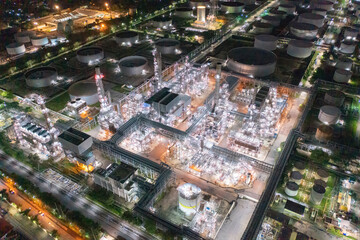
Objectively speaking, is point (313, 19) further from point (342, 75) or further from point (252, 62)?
point (252, 62)

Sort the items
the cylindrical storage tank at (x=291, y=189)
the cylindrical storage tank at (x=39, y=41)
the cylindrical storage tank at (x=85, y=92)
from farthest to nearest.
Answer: the cylindrical storage tank at (x=39, y=41), the cylindrical storage tank at (x=85, y=92), the cylindrical storage tank at (x=291, y=189)

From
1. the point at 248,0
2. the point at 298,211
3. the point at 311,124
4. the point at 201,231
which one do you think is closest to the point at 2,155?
the point at 201,231

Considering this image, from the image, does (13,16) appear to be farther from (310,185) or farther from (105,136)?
(310,185)

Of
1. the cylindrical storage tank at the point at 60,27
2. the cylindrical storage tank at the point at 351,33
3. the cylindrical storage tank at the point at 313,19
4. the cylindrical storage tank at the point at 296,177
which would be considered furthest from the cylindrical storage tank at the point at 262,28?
the cylindrical storage tank at the point at 60,27

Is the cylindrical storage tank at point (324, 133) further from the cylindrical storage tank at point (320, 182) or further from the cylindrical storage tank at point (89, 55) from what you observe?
the cylindrical storage tank at point (89, 55)

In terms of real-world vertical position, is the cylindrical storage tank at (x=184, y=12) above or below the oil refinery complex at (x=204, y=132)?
above

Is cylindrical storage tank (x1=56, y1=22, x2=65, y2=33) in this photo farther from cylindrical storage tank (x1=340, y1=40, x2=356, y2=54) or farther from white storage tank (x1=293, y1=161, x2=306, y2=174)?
cylindrical storage tank (x1=340, y1=40, x2=356, y2=54)

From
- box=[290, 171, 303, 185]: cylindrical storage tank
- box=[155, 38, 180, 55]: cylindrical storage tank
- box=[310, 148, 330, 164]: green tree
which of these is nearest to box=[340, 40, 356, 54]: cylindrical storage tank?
box=[155, 38, 180, 55]: cylindrical storage tank
